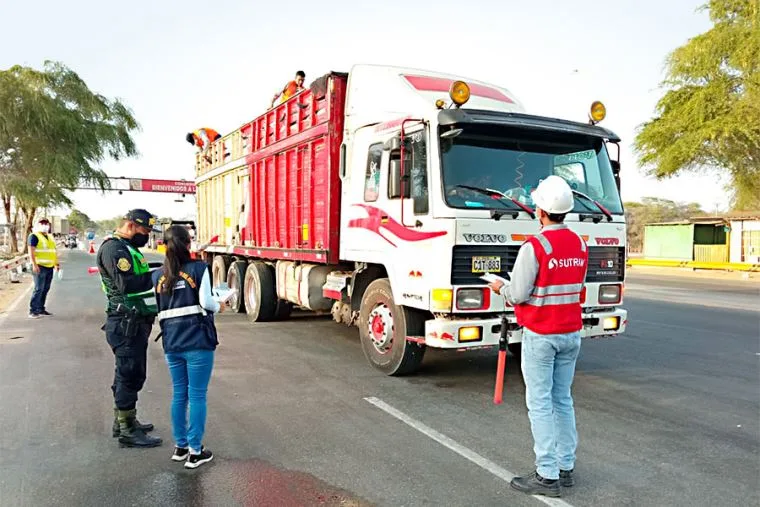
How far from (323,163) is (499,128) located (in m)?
2.63

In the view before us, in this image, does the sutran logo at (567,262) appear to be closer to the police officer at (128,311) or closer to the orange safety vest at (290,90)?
the police officer at (128,311)

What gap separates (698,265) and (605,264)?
1032 inches

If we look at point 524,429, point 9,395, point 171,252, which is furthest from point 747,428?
point 9,395

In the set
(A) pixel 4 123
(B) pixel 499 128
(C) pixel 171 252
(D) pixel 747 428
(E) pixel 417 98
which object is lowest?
(D) pixel 747 428

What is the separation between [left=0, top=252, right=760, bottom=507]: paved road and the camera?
3818 millimetres

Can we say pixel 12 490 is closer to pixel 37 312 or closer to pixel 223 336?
pixel 223 336

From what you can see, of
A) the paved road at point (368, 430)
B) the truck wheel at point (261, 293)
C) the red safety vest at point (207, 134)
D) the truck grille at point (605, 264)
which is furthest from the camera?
the red safety vest at point (207, 134)

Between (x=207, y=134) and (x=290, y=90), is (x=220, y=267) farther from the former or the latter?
(x=290, y=90)

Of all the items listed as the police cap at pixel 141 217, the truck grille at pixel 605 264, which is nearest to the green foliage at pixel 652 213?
the truck grille at pixel 605 264

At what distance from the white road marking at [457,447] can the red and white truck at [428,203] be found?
0.76m

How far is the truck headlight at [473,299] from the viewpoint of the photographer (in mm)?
5686

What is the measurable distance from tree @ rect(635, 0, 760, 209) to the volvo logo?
2366 centimetres

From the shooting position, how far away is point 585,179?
645 cm

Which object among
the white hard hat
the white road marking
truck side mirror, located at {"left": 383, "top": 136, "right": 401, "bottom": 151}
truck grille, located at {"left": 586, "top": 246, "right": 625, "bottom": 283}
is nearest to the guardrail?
truck grille, located at {"left": 586, "top": 246, "right": 625, "bottom": 283}
